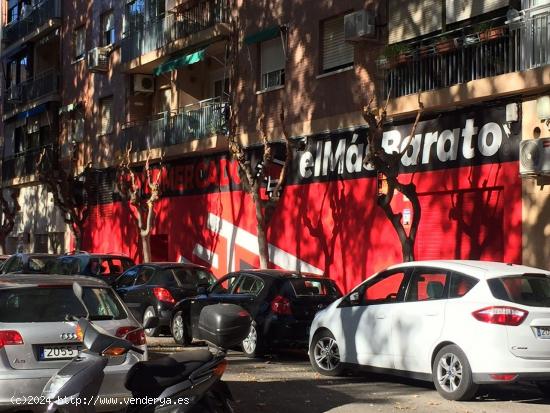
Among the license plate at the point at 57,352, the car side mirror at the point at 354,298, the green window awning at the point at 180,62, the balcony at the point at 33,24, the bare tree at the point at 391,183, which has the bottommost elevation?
the license plate at the point at 57,352

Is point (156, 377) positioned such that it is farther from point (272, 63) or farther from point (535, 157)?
point (272, 63)

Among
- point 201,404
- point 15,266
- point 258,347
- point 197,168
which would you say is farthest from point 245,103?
point 201,404

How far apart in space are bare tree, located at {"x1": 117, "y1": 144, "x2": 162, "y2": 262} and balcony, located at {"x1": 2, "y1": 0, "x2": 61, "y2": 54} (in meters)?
10.4

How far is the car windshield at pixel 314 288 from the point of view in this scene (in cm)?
1300

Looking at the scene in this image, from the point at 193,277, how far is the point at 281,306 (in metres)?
3.91

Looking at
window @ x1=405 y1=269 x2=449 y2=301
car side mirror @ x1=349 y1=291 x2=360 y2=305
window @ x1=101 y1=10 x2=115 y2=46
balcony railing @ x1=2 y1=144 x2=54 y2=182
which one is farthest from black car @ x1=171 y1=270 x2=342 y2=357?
balcony railing @ x1=2 y1=144 x2=54 y2=182

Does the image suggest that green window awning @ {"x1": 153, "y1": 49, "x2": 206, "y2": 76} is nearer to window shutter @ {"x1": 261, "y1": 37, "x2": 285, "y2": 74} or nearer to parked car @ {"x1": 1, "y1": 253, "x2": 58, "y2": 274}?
window shutter @ {"x1": 261, "y1": 37, "x2": 285, "y2": 74}

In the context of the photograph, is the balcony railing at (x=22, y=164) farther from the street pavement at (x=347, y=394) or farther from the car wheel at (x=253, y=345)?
the street pavement at (x=347, y=394)

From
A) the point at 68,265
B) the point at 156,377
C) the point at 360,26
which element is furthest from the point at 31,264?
the point at 156,377

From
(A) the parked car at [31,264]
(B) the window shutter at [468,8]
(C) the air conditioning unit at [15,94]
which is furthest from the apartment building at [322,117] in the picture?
(C) the air conditioning unit at [15,94]

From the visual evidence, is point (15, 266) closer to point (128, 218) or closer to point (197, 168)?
point (197, 168)

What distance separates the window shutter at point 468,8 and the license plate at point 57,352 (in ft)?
36.7

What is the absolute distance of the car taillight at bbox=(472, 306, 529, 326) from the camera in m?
8.84

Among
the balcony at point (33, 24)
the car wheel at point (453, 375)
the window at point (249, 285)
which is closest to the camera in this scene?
the car wheel at point (453, 375)
